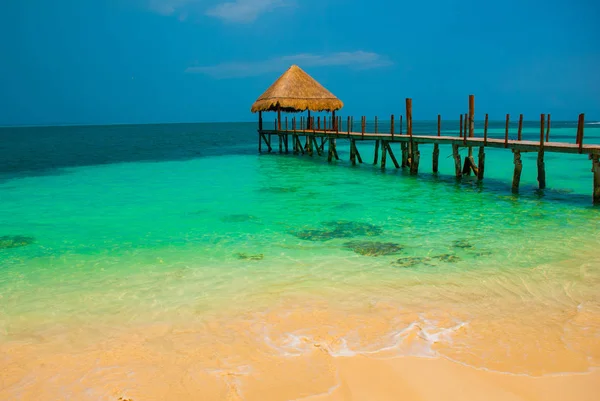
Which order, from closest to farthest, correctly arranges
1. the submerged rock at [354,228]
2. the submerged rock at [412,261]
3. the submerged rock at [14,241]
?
1. the submerged rock at [412,261]
2. the submerged rock at [14,241]
3. the submerged rock at [354,228]

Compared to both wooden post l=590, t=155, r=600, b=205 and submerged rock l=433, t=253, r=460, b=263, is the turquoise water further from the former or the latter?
wooden post l=590, t=155, r=600, b=205

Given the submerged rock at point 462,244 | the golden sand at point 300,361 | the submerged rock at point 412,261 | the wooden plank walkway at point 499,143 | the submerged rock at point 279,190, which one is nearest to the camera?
the golden sand at point 300,361

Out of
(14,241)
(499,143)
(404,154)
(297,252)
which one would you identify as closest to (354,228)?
(297,252)

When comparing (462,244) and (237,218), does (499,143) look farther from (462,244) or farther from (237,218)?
(237,218)

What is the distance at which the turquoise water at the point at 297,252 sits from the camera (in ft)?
16.7

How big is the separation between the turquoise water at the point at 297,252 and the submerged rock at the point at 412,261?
0.09ft

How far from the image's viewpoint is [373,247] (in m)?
7.37

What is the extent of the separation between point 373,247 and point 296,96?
715 inches

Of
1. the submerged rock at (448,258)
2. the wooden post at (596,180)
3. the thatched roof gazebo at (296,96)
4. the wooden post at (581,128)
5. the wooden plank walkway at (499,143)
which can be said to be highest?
the thatched roof gazebo at (296,96)

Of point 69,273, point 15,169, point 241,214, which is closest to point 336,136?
point 241,214

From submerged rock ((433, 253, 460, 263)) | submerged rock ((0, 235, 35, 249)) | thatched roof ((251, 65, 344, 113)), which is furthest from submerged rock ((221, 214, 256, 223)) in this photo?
thatched roof ((251, 65, 344, 113))

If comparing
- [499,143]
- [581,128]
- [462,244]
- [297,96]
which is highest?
[297,96]

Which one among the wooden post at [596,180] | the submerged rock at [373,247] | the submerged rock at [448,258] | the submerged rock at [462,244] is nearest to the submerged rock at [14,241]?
the submerged rock at [373,247]

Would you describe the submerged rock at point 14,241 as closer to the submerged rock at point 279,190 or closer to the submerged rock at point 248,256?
the submerged rock at point 248,256
